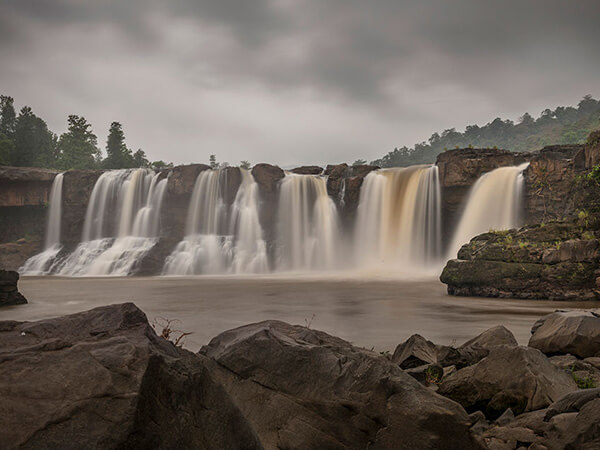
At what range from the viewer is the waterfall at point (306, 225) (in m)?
35.3

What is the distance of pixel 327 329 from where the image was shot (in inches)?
382

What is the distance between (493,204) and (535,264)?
12758mm

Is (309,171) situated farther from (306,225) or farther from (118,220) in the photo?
(118,220)

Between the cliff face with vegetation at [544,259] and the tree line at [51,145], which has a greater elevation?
the tree line at [51,145]

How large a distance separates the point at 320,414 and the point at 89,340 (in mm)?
1609

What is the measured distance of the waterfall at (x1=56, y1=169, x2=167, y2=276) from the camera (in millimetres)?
35469

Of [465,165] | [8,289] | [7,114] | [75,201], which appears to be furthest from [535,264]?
[7,114]

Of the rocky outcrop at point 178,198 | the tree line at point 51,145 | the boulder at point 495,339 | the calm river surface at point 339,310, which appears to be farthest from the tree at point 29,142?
the boulder at point 495,339

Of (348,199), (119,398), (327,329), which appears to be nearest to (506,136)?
(348,199)

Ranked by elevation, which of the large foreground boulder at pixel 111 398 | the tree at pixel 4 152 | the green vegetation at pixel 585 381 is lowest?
the green vegetation at pixel 585 381

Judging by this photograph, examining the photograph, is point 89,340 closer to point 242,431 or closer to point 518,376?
point 242,431

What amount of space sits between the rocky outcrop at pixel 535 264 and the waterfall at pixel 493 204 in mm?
10423

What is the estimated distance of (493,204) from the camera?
26.6 metres

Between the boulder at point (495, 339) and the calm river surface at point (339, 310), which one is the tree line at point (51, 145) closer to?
the calm river surface at point (339, 310)
